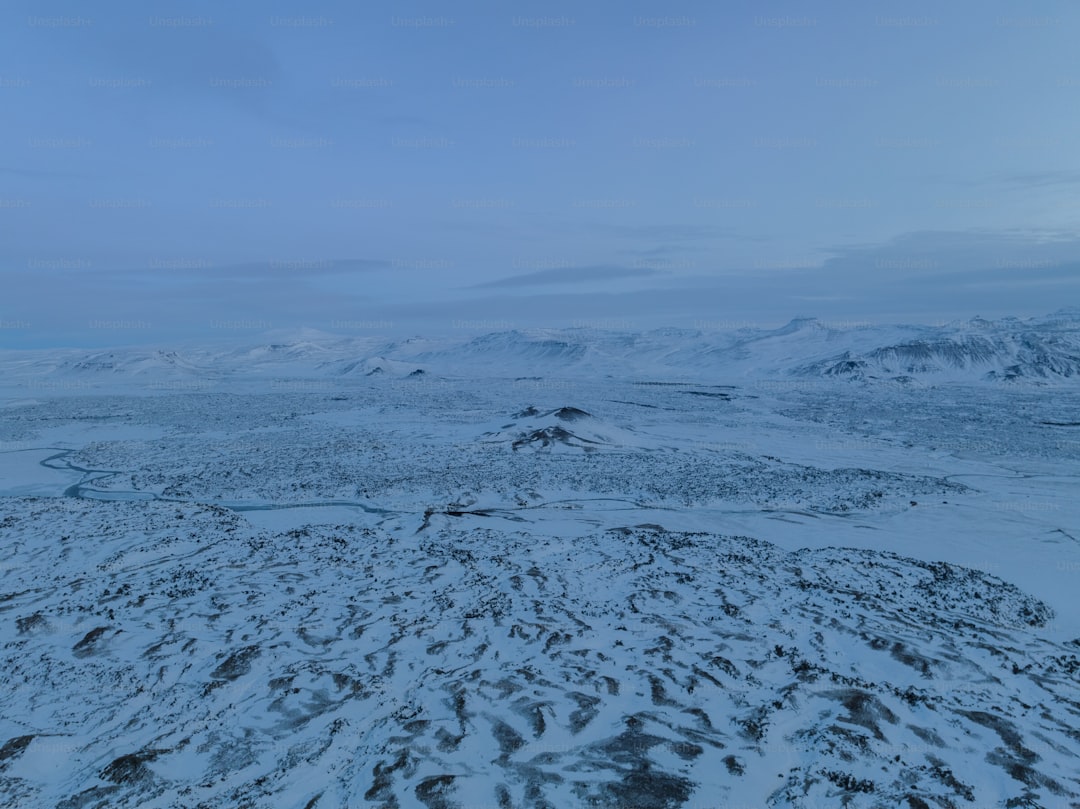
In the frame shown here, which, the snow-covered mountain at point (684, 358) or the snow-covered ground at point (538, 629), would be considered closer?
the snow-covered ground at point (538, 629)

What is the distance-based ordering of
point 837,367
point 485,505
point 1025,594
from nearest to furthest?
point 1025,594, point 485,505, point 837,367

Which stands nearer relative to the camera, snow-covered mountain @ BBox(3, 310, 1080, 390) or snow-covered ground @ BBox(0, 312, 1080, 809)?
snow-covered ground @ BBox(0, 312, 1080, 809)

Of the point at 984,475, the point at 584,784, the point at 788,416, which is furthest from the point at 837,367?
the point at 584,784

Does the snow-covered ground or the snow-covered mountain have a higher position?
the snow-covered ground

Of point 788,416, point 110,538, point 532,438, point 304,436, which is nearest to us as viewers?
point 110,538

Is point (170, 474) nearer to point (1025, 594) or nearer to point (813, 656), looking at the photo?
point (813, 656)

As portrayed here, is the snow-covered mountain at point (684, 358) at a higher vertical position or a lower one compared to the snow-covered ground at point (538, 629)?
lower

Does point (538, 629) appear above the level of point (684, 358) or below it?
above

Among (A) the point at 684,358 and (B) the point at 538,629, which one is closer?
(B) the point at 538,629
